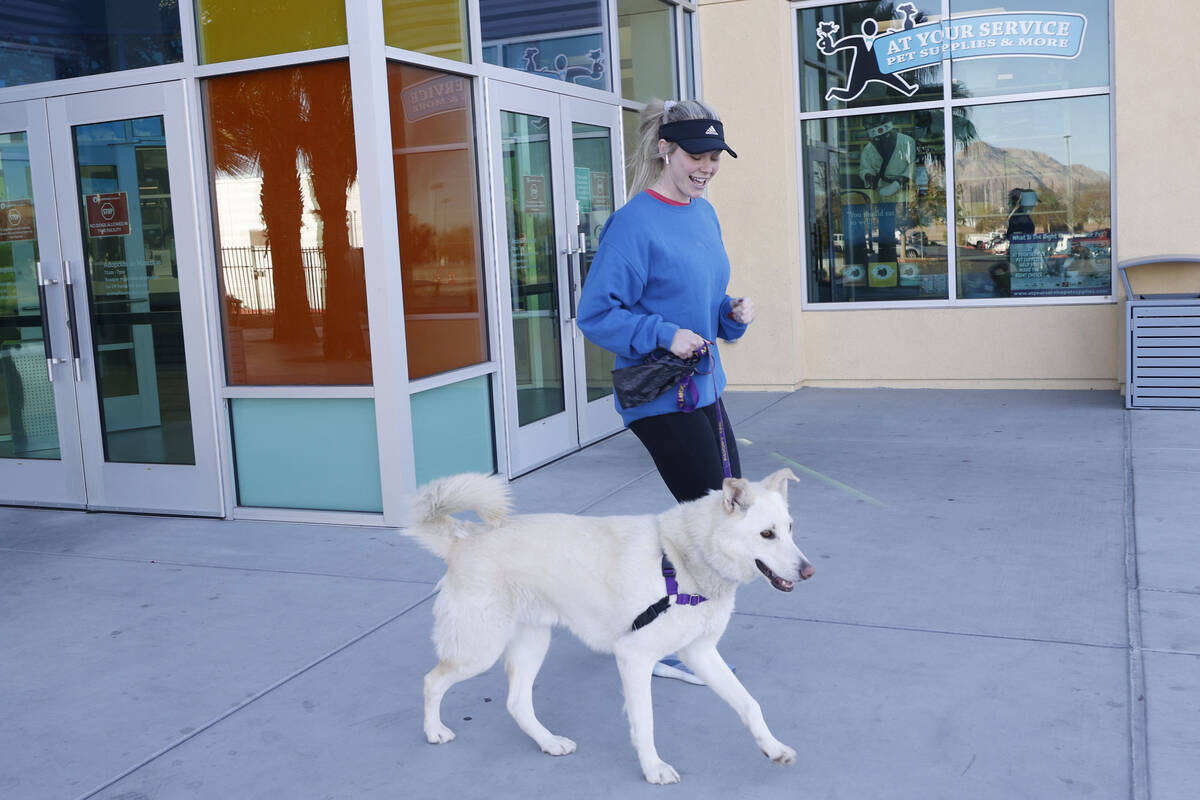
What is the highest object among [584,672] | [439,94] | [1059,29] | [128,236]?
[1059,29]

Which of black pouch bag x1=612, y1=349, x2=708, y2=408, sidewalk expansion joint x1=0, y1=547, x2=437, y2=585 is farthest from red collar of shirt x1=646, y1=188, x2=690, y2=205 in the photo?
sidewalk expansion joint x1=0, y1=547, x2=437, y2=585

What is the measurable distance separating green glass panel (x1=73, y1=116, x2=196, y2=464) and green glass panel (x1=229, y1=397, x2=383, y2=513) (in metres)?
0.38

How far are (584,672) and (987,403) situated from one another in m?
6.40

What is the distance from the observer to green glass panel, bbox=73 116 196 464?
6500 mm

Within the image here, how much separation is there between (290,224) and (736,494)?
3952mm

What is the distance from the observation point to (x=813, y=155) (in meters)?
10.9

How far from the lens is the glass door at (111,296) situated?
646cm

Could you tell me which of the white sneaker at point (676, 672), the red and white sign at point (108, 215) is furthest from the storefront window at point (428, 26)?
the white sneaker at point (676, 672)

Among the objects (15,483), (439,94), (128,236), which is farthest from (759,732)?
(15,483)

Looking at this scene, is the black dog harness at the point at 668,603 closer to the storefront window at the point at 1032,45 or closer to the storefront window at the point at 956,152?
the storefront window at the point at 956,152

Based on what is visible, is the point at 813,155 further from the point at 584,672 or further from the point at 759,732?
the point at 759,732

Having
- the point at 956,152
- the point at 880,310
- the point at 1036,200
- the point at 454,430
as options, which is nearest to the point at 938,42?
the point at 956,152

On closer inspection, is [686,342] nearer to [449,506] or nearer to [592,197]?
[449,506]

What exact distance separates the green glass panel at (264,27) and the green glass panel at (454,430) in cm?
199
